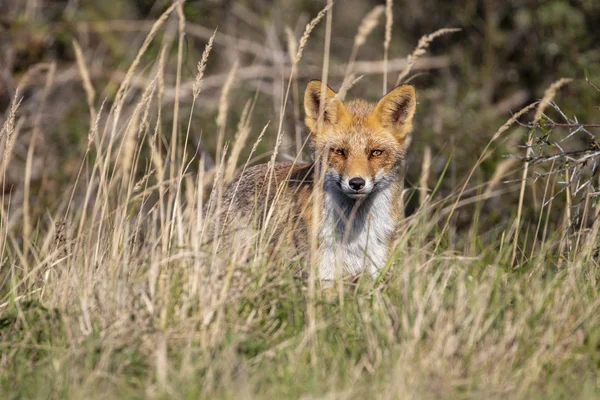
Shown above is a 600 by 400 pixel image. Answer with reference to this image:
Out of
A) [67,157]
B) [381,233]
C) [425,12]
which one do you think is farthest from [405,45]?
[381,233]

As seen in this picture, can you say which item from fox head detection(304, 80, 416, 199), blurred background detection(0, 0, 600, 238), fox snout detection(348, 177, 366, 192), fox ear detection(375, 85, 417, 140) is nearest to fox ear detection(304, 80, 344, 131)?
fox head detection(304, 80, 416, 199)

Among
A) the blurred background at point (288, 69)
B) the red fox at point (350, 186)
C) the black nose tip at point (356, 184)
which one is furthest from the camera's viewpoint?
the blurred background at point (288, 69)

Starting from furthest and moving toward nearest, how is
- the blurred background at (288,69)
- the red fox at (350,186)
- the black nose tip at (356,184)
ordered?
the blurred background at (288,69) → the red fox at (350,186) → the black nose tip at (356,184)

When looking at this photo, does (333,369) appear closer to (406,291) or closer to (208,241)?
(406,291)

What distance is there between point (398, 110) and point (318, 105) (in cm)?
61

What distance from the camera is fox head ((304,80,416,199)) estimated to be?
5594mm

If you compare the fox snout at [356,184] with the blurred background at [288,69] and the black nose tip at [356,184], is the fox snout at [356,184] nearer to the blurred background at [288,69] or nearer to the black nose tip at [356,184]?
the black nose tip at [356,184]

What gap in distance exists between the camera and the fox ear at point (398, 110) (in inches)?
227

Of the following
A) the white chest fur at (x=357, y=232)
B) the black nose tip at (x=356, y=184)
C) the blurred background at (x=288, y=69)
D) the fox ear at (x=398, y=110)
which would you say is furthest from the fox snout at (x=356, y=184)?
the blurred background at (x=288, y=69)

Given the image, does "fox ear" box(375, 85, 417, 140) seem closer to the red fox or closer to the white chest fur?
the red fox

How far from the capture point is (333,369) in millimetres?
3637

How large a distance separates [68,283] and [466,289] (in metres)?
2.16

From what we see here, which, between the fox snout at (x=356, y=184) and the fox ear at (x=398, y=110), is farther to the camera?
the fox ear at (x=398, y=110)

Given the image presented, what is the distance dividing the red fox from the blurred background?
247cm
